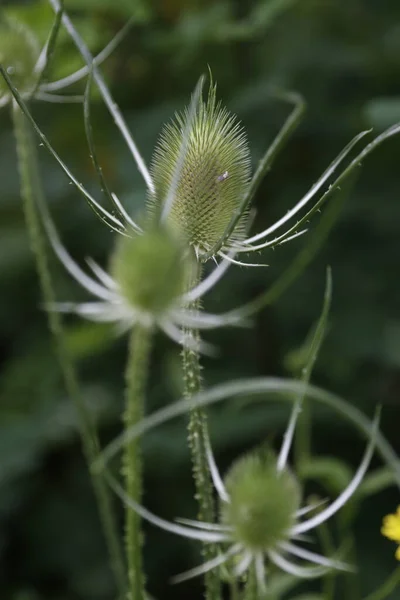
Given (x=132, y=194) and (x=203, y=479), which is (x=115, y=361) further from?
(x=203, y=479)

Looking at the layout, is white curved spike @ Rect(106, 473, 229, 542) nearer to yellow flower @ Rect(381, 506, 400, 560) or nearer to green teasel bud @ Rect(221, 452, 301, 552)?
green teasel bud @ Rect(221, 452, 301, 552)

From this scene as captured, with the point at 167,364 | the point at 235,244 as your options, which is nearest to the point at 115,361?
the point at 167,364

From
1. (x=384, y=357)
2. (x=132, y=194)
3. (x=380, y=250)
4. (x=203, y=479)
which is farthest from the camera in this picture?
(x=380, y=250)

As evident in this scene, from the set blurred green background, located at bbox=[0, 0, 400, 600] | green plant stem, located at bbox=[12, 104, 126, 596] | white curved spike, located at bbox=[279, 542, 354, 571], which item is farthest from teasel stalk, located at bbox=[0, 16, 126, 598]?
blurred green background, located at bbox=[0, 0, 400, 600]

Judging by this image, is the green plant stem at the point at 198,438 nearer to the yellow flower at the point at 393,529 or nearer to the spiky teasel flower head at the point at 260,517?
the spiky teasel flower head at the point at 260,517

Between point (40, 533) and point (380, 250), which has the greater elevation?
point (380, 250)

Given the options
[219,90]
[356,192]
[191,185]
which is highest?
[219,90]

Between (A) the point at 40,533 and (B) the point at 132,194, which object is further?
(A) the point at 40,533
